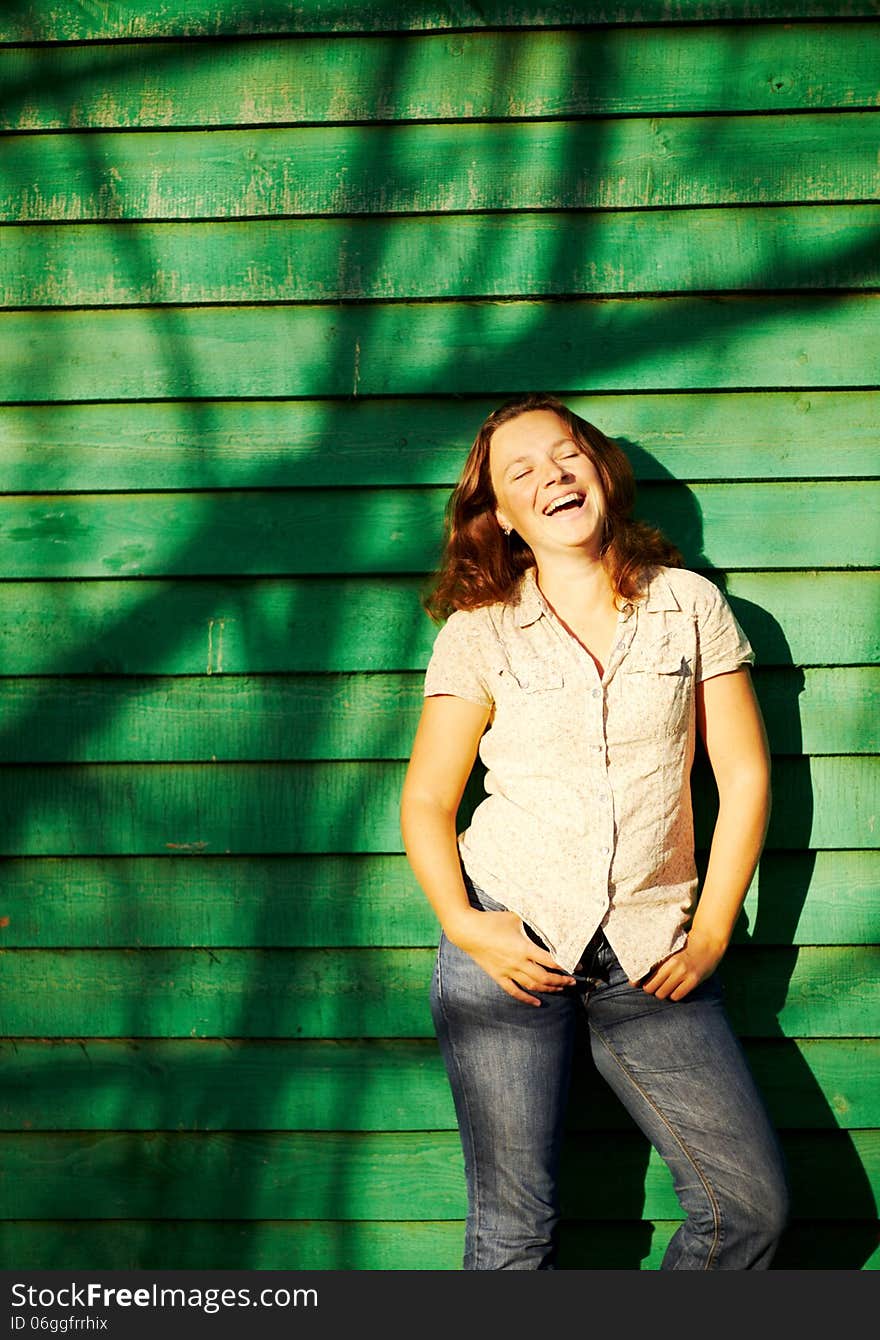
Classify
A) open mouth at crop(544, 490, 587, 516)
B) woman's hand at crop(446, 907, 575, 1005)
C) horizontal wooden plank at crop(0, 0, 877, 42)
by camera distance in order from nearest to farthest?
woman's hand at crop(446, 907, 575, 1005) < open mouth at crop(544, 490, 587, 516) < horizontal wooden plank at crop(0, 0, 877, 42)

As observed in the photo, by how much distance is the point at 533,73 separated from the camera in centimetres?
225

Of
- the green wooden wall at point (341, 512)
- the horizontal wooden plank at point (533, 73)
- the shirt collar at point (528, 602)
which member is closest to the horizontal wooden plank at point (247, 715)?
the green wooden wall at point (341, 512)

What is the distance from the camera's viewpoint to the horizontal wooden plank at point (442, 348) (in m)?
2.26

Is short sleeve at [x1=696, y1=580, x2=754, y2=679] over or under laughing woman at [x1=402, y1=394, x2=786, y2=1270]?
over

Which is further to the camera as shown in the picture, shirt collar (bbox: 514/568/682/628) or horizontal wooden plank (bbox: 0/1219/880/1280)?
horizontal wooden plank (bbox: 0/1219/880/1280)

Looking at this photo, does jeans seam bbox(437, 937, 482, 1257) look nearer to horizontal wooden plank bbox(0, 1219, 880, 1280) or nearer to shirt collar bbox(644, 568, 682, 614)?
horizontal wooden plank bbox(0, 1219, 880, 1280)

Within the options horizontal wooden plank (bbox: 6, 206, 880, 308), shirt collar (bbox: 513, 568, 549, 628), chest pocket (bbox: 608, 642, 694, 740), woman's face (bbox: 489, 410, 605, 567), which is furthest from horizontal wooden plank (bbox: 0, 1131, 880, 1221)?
horizontal wooden plank (bbox: 6, 206, 880, 308)

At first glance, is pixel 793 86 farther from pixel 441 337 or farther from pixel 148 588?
pixel 148 588

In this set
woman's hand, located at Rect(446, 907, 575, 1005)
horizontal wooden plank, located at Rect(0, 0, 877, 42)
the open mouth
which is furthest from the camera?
horizontal wooden plank, located at Rect(0, 0, 877, 42)

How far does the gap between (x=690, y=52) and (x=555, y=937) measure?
6.10ft

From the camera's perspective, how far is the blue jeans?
73.1 inches

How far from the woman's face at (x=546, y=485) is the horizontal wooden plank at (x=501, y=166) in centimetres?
59

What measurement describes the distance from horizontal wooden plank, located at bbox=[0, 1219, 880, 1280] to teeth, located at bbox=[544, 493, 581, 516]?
1.54 m

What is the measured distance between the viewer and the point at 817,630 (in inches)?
88.7
